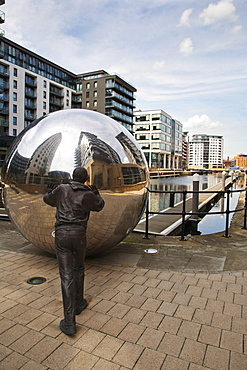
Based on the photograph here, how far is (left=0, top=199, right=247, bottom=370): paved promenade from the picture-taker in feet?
8.33

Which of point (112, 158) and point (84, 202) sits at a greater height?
point (112, 158)

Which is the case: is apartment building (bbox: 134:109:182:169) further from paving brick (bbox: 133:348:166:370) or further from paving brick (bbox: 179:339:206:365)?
paving brick (bbox: 133:348:166:370)

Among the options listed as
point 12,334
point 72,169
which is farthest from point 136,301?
point 72,169

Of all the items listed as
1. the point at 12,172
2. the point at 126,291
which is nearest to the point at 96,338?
the point at 126,291

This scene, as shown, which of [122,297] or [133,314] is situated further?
[122,297]

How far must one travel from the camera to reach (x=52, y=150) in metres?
4.05

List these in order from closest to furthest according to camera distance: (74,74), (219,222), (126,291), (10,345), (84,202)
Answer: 1. (10,345)
2. (84,202)
3. (126,291)
4. (219,222)
5. (74,74)

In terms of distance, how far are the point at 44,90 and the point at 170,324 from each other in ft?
236

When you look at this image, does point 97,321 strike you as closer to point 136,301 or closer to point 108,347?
→ point 108,347

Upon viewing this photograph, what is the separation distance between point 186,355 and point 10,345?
1.68 m

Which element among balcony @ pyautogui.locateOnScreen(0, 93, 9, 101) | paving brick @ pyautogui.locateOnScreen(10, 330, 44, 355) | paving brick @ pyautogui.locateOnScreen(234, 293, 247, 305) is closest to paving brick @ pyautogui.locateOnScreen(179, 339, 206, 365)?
paving brick @ pyautogui.locateOnScreen(234, 293, 247, 305)

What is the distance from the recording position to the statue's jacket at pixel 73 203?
10.0 feet

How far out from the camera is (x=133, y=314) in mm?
3283

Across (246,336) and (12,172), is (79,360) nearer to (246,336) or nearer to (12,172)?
(246,336)
